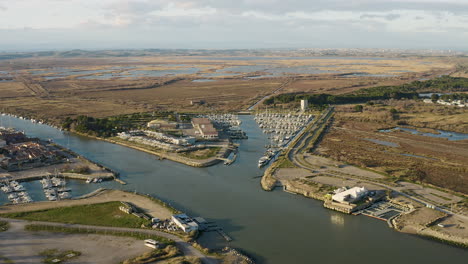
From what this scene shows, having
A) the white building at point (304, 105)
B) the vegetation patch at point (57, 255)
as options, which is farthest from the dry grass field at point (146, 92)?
the vegetation patch at point (57, 255)

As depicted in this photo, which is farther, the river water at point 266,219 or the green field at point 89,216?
the green field at point 89,216

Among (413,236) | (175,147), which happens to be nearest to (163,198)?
(175,147)

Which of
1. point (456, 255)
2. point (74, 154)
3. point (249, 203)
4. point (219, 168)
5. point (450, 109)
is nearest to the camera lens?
point (456, 255)

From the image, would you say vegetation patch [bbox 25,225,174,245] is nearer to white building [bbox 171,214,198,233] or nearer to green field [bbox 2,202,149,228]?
green field [bbox 2,202,149,228]

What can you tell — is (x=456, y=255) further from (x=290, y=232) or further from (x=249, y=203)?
(x=249, y=203)

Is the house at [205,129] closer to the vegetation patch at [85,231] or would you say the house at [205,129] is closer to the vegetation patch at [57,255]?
the vegetation patch at [85,231]

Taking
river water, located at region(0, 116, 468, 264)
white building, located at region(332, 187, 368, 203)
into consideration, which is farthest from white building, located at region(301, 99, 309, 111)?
white building, located at region(332, 187, 368, 203)
